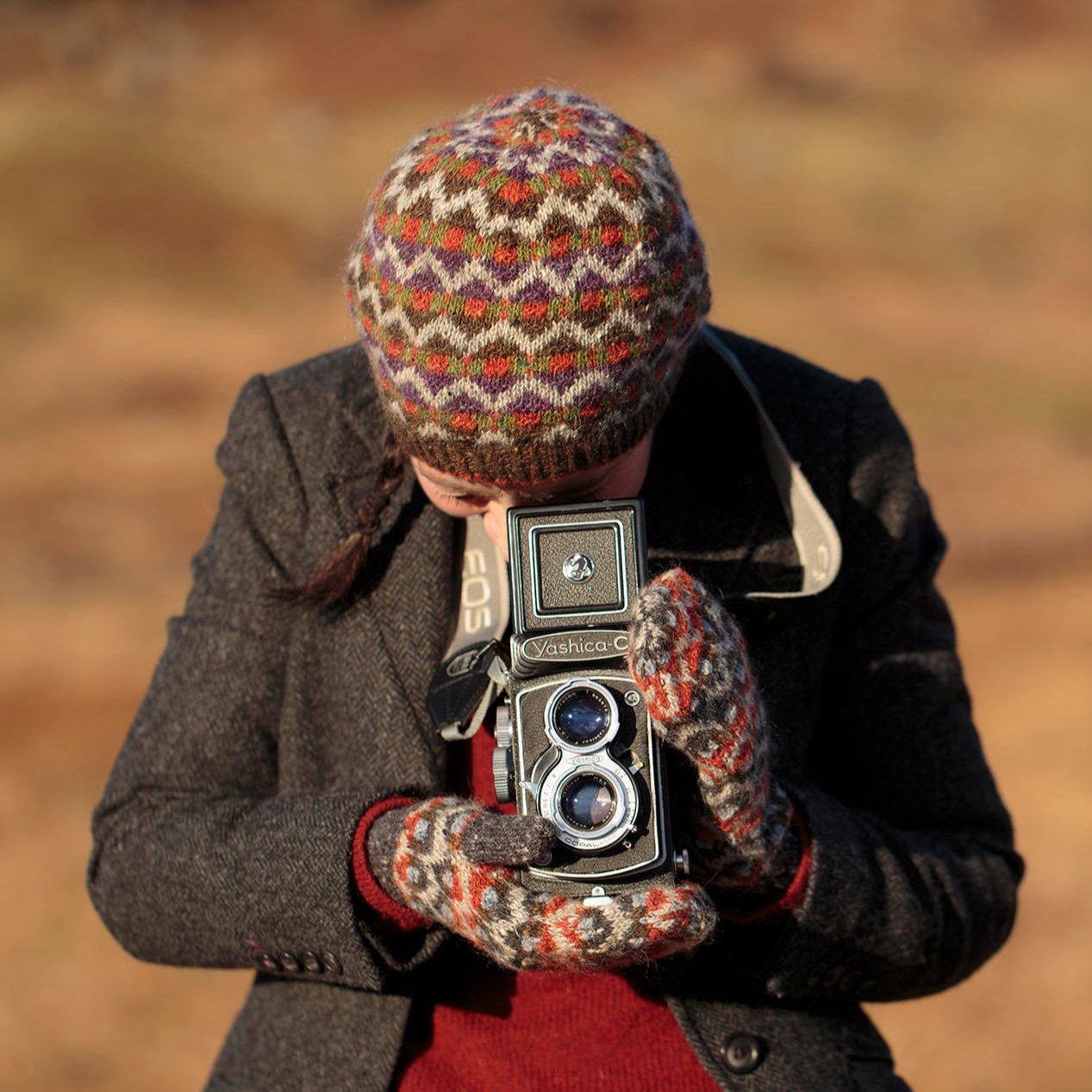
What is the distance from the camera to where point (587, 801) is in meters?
1.67

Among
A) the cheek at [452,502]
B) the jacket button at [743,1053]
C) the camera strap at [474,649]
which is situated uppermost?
the cheek at [452,502]

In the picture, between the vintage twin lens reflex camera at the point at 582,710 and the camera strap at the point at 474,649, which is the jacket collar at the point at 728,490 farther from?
the vintage twin lens reflex camera at the point at 582,710

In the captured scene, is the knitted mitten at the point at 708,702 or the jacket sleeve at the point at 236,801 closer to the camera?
the knitted mitten at the point at 708,702

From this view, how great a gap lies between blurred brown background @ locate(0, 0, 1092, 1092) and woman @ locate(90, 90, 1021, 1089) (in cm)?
231

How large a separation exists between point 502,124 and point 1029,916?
3.52 meters

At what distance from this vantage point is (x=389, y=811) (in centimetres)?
184

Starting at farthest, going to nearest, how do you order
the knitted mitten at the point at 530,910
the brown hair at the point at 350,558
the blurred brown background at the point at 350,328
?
the blurred brown background at the point at 350,328
the brown hair at the point at 350,558
the knitted mitten at the point at 530,910

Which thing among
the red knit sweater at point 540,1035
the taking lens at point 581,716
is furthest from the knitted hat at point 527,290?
the red knit sweater at point 540,1035

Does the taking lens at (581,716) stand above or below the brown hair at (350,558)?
below

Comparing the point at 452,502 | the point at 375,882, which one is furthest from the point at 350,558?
the point at 375,882

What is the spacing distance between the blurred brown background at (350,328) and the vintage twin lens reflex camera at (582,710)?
2746 millimetres

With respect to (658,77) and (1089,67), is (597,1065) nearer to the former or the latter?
(658,77)

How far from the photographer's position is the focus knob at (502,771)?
1701 millimetres

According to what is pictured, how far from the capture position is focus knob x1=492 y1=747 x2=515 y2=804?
5.58 feet
